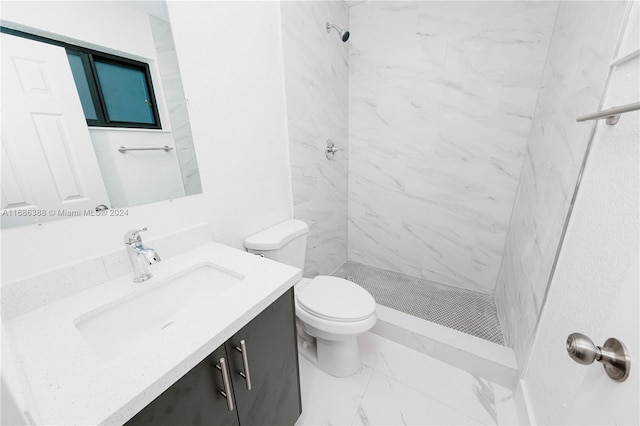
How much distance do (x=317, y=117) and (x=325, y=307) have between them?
119 centimetres

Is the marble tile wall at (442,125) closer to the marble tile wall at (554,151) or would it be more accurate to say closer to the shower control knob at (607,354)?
the marble tile wall at (554,151)

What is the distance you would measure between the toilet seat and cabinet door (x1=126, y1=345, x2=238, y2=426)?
567 millimetres

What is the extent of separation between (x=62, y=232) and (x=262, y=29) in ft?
3.88

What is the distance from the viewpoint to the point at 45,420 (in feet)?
1.33

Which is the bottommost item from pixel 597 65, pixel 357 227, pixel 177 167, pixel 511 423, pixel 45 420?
pixel 511 423

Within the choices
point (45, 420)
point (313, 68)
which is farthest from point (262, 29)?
point (45, 420)

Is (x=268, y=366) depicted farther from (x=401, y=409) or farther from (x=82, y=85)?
(x=82, y=85)

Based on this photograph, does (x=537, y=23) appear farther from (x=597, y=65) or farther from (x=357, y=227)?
(x=357, y=227)

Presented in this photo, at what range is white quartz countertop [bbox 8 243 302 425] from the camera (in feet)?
1.44

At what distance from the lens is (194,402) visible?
588 mm

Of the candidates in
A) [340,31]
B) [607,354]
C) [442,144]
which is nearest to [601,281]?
[607,354]

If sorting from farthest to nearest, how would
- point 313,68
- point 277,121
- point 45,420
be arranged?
point 313,68 < point 277,121 < point 45,420

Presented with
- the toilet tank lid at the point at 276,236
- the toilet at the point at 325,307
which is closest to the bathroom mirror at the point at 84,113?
the toilet tank lid at the point at 276,236

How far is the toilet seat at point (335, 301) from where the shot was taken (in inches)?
46.5
